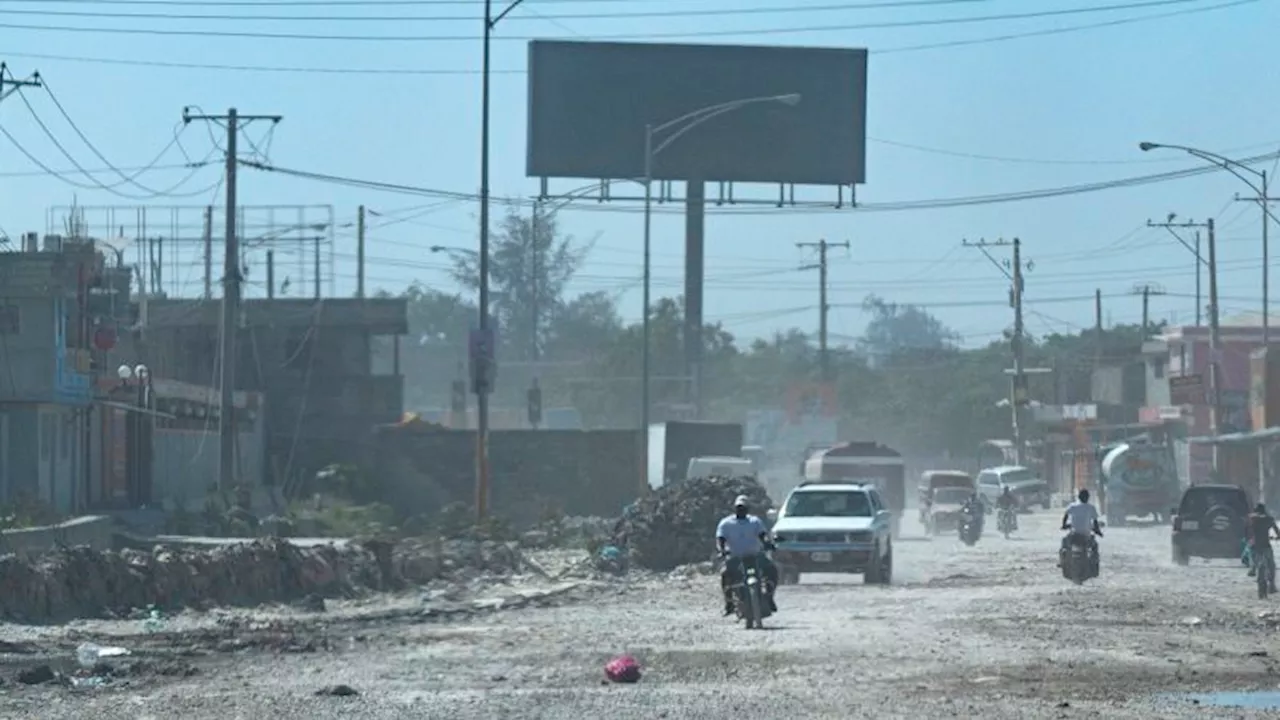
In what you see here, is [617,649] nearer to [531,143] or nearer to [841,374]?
[531,143]

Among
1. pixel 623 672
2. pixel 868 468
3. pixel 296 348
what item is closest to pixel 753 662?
pixel 623 672

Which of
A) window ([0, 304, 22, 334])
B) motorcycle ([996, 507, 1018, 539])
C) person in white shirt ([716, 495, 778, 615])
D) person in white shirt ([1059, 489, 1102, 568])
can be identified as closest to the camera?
person in white shirt ([716, 495, 778, 615])

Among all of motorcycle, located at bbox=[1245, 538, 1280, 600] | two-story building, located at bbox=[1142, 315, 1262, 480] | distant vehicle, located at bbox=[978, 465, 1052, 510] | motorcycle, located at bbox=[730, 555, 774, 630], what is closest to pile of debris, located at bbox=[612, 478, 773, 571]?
motorcycle, located at bbox=[1245, 538, 1280, 600]

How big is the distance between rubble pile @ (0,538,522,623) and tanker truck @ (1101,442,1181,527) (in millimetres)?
38503

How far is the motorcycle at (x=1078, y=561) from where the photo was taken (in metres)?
36.1

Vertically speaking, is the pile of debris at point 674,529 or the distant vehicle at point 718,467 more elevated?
the distant vehicle at point 718,467

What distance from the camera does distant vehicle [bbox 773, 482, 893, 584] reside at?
36.6m

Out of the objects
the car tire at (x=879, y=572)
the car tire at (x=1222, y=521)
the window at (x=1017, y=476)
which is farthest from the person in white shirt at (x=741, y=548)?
the window at (x=1017, y=476)

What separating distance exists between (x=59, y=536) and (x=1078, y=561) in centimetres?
1627

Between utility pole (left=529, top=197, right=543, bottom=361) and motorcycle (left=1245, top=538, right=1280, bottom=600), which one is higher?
utility pole (left=529, top=197, right=543, bottom=361)

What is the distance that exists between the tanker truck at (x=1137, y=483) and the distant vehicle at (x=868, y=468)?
6.80 metres

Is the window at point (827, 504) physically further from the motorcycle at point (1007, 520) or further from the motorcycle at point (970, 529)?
the motorcycle at point (1007, 520)

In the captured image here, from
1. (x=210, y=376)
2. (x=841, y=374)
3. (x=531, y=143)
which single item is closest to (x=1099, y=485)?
(x=531, y=143)

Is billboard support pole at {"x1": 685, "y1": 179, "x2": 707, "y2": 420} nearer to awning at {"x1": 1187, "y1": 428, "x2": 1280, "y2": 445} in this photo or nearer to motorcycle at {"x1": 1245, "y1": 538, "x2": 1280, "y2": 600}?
awning at {"x1": 1187, "y1": 428, "x2": 1280, "y2": 445}
